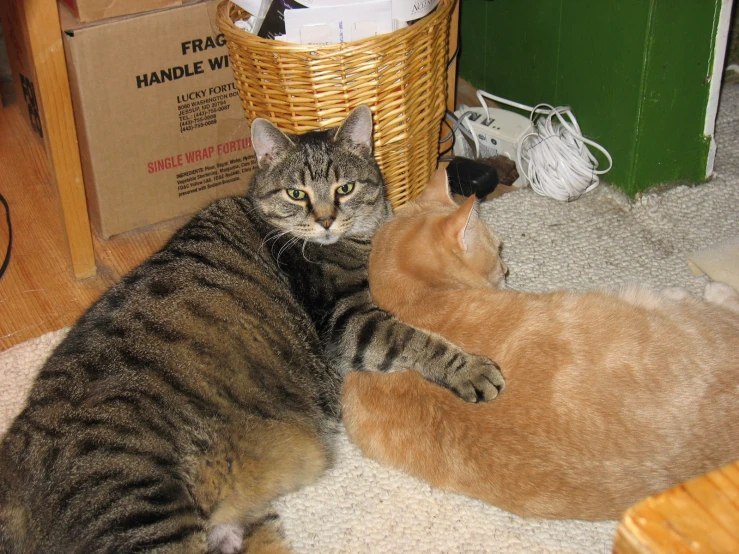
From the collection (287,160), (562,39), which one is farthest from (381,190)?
(562,39)

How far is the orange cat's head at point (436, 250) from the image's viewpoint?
176 cm

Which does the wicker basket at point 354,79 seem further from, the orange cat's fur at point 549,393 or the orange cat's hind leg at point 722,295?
the orange cat's hind leg at point 722,295

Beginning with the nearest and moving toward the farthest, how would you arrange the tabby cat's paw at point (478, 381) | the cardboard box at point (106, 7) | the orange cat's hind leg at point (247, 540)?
1. the tabby cat's paw at point (478, 381)
2. the orange cat's hind leg at point (247, 540)
3. the cardboard box at point (106, 7)

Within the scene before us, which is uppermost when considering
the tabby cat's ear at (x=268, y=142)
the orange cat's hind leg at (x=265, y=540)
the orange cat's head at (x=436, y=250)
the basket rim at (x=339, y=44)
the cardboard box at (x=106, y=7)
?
the cardboard box at (x=106, y=7)

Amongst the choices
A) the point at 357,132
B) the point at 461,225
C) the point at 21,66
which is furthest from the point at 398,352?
the point at 21,66

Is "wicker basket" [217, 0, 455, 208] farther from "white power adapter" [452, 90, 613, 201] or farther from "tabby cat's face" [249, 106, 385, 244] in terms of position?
"white power adapter" [452, 90, 613, 201]

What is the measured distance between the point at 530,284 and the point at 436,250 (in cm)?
67

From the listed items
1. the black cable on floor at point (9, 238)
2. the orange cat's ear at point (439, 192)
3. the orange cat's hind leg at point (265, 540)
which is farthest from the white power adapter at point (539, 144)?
the black cable on floor at point (9, 238)

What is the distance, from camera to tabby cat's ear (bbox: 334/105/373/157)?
1989 mm

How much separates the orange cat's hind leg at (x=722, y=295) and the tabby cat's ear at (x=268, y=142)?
4.13ft

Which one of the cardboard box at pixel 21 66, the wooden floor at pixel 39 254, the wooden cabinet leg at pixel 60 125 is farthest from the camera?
the cardboard box at pixel 21 66

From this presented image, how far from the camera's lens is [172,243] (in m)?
1.93

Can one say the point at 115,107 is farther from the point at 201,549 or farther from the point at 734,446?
the point at 734,446

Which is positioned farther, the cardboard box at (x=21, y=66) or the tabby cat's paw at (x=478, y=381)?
the cardboard box at (x=21, y=66)
